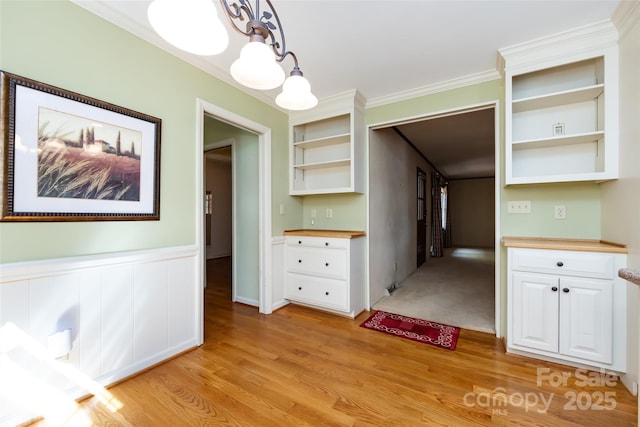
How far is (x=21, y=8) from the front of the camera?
1335mm

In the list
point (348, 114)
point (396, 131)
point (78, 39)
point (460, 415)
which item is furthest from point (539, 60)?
point (78, 39)

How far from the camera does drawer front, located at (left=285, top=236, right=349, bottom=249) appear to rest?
271cm

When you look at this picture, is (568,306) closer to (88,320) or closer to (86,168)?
(88,320)

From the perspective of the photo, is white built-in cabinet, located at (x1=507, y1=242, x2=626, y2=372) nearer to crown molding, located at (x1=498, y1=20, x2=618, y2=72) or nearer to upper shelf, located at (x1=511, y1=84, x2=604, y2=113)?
upper shelf, located at (x1=511, y1=84, x2=604, y2=113)

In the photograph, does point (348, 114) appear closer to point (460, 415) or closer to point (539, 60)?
point (539, 60)

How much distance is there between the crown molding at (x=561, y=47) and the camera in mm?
1783

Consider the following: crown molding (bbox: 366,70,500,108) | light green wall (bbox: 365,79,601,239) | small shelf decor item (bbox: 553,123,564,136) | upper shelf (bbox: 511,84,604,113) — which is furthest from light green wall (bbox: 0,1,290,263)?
small shelf decor item (bbox: 553,123,564,136)

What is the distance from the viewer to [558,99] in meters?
2.04

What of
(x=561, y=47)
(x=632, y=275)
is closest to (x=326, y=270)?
(x=632, y=275)

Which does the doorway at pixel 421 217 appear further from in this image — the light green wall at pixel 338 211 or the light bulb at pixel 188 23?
the light bulb at pixel 188 23

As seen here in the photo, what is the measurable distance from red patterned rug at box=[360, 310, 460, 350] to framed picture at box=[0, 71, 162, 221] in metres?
2.19

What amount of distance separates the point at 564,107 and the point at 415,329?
2.26 meters

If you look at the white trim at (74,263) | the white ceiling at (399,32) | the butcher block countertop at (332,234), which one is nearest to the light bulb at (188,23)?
the white ceiling at (399,32)

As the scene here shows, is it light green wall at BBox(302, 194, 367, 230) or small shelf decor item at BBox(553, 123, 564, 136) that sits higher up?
small shelf decor item at BBox(553, 123, 564, 136)
